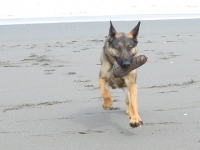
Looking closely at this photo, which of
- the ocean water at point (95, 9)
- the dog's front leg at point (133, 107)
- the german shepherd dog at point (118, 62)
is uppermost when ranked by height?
the german shepherd dog at point (118, 62)

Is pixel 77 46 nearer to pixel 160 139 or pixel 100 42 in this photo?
pixel 100 42

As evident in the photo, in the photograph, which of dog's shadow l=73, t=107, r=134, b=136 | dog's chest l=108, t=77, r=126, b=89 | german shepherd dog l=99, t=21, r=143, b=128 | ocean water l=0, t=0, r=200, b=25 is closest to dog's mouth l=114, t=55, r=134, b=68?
german shepherd dog l=99, t=21, r=143, b=128

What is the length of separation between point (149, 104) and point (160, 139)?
4.79 ft

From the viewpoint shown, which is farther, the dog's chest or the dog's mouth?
the dog's chest

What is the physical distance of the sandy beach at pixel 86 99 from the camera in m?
4.71

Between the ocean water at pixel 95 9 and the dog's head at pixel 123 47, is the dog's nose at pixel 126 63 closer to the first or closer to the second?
the dog's head at pixel 123 47

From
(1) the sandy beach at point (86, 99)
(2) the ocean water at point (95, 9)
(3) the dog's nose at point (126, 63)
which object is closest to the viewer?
(1) the sandy beach at point (86, 99)

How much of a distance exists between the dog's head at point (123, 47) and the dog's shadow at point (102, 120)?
28.2 inches

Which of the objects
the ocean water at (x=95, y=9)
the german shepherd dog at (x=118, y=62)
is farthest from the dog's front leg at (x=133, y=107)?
the ocean water at (x=95, y=9)

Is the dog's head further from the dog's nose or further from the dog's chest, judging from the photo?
the dog's chest

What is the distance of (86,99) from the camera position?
6383 millimetres

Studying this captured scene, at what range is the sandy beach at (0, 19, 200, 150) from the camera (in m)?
4.71

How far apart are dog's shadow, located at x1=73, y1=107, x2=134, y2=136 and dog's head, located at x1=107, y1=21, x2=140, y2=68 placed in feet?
2.35

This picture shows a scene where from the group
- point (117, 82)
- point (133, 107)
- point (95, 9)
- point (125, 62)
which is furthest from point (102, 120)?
point (95, 9)
